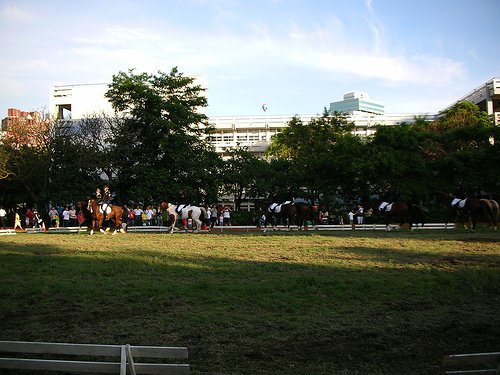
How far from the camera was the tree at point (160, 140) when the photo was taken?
43250 millimetres

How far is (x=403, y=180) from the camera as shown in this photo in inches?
1610

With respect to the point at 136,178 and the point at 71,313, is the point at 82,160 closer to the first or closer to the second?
the point at 136,178

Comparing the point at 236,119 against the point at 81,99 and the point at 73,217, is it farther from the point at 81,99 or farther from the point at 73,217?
the point at 73,217

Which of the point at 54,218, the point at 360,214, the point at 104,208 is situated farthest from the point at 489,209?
the point at 54,218

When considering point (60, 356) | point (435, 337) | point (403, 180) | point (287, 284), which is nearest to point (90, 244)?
point (287, 284)

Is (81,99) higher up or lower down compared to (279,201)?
higher up

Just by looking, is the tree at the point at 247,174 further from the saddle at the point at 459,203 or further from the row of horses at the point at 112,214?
the saddle at the point at 459,203

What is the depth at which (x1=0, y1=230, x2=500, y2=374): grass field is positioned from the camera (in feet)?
25.0

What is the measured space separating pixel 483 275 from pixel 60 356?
9858mm

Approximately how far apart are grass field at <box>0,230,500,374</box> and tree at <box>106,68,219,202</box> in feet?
86.1

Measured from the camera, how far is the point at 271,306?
32.9 feet

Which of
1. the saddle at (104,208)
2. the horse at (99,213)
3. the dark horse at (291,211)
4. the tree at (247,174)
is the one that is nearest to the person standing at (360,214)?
the tree at (247,174)

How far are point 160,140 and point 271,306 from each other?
3528 cm

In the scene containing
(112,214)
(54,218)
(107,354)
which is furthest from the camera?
(54,218)
